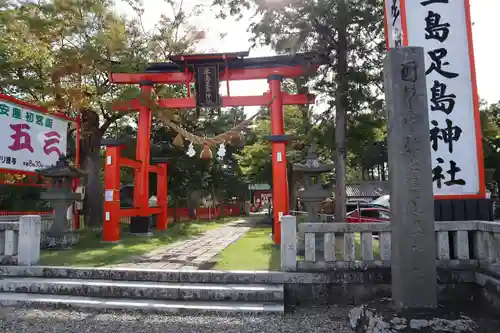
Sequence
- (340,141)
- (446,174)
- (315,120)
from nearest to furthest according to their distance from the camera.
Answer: (446,174) < (340,141) < (315,120)

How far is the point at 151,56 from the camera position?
1466cm

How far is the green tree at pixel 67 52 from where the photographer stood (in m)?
11.8

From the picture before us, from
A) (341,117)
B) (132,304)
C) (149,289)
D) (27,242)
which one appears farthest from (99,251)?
(341,117)

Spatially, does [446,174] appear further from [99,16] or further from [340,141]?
[99,16]

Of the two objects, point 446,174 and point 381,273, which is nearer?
point 381,273

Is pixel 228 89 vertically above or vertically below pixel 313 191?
above

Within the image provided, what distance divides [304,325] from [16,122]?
393 inches

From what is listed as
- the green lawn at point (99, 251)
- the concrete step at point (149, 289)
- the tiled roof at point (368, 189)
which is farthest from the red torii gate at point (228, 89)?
the tiled roof at point (368, 189)

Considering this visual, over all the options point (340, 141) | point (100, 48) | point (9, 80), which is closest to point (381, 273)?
point (340, 141)

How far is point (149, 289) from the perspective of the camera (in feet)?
18.9

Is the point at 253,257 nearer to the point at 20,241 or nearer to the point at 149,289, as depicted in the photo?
the point at 149,289

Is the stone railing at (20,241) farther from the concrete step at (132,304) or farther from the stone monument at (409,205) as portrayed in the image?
the stone monument at (409,205)

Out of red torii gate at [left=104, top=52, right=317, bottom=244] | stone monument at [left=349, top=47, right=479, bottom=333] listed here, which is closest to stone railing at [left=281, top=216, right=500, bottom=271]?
stone monument at [left=349, top=47, right=479, bottom=333]

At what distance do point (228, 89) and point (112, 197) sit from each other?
5052 mm
